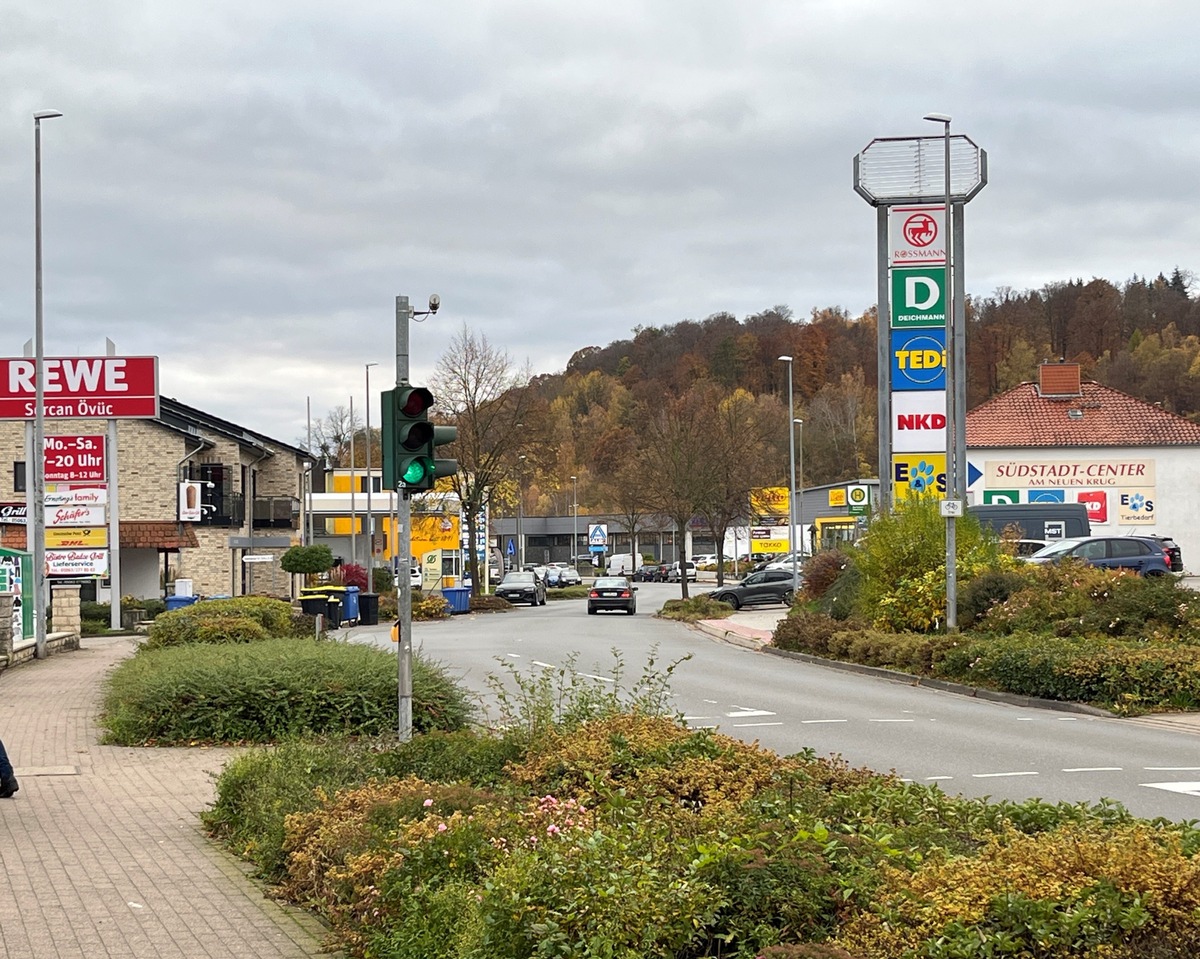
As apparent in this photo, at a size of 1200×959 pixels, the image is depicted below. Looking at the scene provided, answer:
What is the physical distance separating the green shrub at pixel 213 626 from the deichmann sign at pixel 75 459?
12245mm

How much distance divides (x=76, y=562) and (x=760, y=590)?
2452 centimetres

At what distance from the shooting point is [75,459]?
129 feet

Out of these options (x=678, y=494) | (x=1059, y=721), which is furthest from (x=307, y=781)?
(x=678, y=494)

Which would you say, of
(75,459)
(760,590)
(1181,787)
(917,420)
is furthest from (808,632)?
(760,590)

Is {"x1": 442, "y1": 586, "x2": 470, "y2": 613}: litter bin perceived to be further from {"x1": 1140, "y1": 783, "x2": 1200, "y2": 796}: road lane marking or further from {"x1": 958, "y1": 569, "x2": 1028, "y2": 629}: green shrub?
{"x1": 1140, "y1": 783, "x2": 1200, "y2": 796}: road lane marking

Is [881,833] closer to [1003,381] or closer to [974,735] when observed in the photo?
[974,735]

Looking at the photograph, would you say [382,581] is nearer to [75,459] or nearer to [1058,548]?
[75,459]

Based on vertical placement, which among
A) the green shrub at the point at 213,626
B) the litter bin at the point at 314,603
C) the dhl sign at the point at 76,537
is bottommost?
the litter bin at the point at 314,603

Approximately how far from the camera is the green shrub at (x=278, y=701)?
15.2 meters

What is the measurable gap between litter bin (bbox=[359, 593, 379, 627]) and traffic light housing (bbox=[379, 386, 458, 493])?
36155 mm

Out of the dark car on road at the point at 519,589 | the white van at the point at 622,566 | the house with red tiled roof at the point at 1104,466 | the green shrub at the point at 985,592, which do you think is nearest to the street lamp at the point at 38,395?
the green shrub at the point at 985,592

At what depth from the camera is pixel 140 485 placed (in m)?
56.8

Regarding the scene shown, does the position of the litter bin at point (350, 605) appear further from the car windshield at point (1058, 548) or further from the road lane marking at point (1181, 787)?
the road lane marking at point (1181, 787)

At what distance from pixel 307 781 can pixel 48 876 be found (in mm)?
1984
